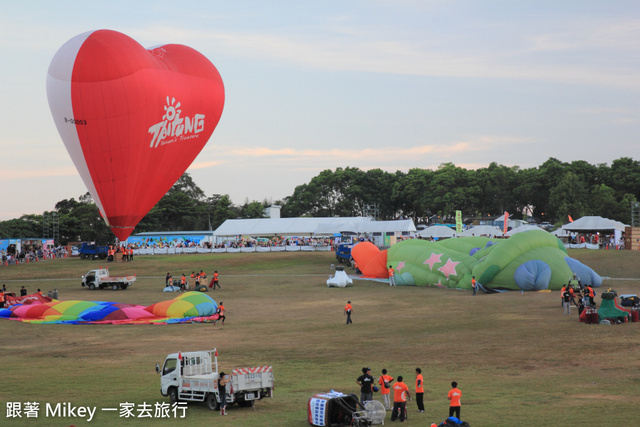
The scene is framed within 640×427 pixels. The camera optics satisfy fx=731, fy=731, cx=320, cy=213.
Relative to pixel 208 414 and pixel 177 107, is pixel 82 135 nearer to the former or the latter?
pixel 177 107

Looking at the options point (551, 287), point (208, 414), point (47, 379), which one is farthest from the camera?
point (551, 287)

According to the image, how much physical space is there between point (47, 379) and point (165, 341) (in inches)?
354

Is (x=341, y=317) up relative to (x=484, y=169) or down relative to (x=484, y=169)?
down

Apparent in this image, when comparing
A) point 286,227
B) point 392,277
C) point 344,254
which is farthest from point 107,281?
point 286,227

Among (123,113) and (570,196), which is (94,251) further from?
(570,196)

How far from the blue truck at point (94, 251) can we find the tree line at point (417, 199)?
35.7 metres

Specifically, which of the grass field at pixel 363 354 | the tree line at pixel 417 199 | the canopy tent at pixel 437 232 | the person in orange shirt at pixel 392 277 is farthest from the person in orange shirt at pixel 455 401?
the tree line at pixel 417 199

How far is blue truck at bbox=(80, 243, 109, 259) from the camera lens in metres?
81.2

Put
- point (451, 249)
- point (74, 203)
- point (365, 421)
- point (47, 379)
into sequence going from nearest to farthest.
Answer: point (365, 421) → point (47, 379) → point (451, 249) → point (74, 203)

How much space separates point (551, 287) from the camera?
1853 inches

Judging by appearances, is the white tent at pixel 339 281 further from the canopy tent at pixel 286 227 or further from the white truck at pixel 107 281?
the canopy tent at pixel 286 227

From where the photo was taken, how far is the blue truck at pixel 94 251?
81250 millimetres

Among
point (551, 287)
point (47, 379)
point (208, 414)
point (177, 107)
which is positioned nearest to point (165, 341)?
point (47, 379)

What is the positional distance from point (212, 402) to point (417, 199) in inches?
5253
